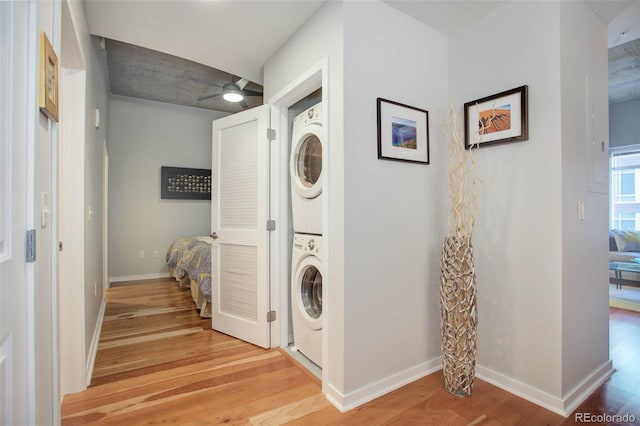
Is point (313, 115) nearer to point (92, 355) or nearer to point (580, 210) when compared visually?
point (580, 210)

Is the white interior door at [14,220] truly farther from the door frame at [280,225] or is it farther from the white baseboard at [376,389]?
the door frame at [280,225]

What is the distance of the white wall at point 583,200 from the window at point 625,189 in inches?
177

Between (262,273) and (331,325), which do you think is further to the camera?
(262,273)

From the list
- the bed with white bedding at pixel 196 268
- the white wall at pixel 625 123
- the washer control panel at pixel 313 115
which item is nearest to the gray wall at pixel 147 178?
the bed with white bedding at pixel 196 268

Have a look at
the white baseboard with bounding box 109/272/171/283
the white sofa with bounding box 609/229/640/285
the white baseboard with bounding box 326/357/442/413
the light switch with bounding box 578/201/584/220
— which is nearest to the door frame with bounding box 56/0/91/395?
the white baseboard with bounding box 326/357/442/413

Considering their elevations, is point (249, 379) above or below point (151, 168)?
below

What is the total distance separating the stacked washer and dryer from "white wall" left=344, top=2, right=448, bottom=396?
418 millimetres

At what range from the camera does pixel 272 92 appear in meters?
2.73

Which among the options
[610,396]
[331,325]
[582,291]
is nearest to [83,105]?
[331,325]

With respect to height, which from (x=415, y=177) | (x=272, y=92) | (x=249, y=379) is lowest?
(x=249, y=379)

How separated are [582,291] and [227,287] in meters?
2.64

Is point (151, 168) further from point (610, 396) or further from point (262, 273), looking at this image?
point (610, 396)

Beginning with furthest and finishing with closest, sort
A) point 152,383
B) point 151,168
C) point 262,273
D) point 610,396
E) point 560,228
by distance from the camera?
point 151,168
point 262,273
point 152,383
point 610,396
point 560,228

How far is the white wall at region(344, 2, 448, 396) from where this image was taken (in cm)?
189
